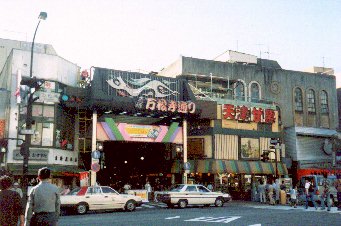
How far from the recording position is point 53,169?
30.5 m

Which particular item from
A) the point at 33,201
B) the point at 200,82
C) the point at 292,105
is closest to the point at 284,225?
the point at 33,201

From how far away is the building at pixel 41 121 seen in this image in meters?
29.9

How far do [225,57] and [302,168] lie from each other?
15108 millimetres

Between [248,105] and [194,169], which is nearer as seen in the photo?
[194,169]

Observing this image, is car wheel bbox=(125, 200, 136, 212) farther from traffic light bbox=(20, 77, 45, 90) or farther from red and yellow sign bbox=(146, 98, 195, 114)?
red and yellow sign bbox=(146, 98, 195, 114)

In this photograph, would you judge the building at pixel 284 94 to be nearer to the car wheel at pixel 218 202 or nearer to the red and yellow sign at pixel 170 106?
the red and yellow sign at pixel 170 106

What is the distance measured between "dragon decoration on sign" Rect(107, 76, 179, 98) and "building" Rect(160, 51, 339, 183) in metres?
4.69

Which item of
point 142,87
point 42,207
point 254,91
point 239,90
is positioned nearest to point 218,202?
point 142,87

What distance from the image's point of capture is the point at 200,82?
Result: 40969mm

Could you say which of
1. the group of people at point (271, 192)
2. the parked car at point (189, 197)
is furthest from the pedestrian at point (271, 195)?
the parked car at point (189, 197)

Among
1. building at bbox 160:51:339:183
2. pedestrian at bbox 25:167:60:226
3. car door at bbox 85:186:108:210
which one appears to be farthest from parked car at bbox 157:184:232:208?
pedestrian at bbox 25:167:60:226

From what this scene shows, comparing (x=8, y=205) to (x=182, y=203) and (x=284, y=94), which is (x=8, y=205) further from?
(x=284, y=94)

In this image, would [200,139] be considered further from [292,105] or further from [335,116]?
[335,116]

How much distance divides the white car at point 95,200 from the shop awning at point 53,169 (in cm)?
1003
